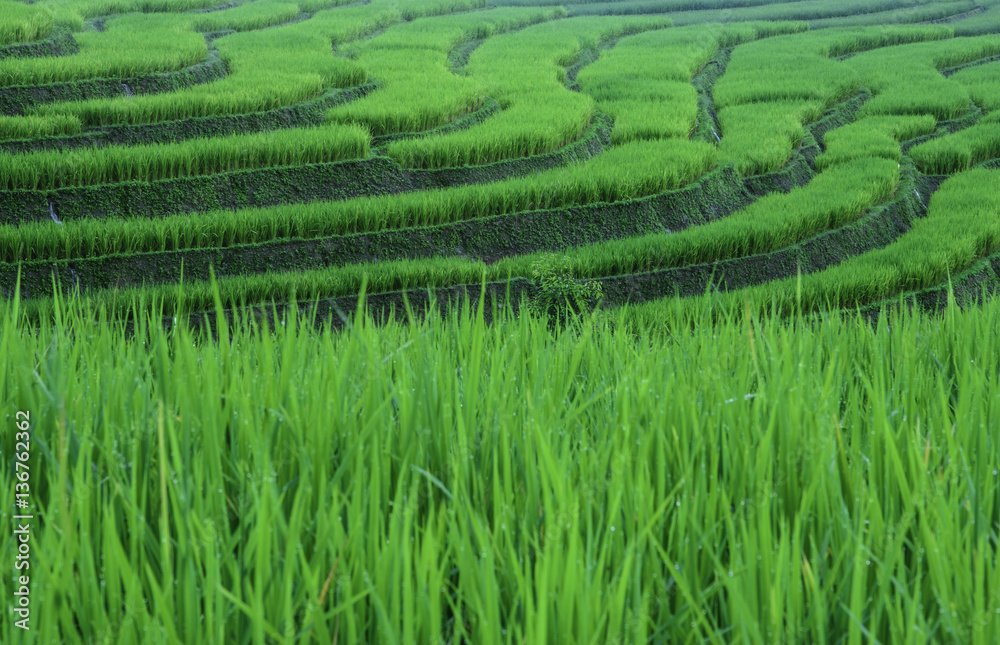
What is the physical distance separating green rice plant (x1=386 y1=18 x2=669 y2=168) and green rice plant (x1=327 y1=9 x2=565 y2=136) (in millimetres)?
539

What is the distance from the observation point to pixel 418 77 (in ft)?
37.1

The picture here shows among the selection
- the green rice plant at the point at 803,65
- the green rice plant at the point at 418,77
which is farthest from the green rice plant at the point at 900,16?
the green rice plant at the point at 418,77

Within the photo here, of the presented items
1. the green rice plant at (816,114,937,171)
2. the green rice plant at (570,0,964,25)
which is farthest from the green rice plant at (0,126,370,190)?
the green rice plant at (570,0,964,25)

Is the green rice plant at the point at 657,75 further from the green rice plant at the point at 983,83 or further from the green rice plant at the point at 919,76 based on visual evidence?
the green rice plant at the point at 983,83

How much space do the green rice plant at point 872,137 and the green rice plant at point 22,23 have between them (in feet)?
33.5

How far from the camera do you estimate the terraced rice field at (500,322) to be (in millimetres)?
872

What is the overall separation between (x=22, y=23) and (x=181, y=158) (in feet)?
16.3

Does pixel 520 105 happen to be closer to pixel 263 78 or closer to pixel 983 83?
pixel 263 78

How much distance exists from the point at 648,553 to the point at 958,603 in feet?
1.08

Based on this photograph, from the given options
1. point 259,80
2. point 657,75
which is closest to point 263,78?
point 259,80

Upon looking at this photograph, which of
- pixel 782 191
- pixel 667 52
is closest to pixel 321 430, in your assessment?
pixel 782 191

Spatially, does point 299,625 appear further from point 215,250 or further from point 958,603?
point 215,250

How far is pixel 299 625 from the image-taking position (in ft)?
2.89

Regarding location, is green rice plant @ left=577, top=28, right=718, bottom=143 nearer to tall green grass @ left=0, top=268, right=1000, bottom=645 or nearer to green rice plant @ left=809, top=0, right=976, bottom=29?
green rice plant @ left=809, top=0, right=976, bottom=29
